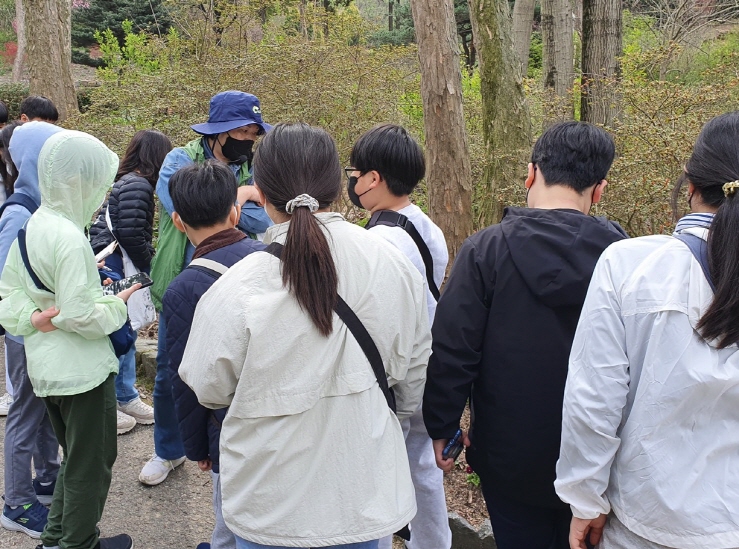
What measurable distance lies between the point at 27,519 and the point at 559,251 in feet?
9.47

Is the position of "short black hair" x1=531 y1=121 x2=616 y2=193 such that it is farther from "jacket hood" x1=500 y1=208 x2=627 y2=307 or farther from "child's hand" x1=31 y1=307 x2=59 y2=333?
"child's hand" x1=31 y1=307 x2=59 y2=333

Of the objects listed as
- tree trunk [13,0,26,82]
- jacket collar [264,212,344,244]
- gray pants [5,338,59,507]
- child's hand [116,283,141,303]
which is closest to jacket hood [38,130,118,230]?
child's hand [116,283,141,303]

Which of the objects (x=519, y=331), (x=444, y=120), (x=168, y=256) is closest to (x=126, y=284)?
(x=168, y=256)

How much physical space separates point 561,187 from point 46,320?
2080 mm

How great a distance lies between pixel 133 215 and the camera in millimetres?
3734

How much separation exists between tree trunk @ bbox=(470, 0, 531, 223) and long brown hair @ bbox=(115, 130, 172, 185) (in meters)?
3.11

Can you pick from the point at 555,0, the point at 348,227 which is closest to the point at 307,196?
the point at 348,227

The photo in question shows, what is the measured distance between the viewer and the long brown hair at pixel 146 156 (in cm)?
389

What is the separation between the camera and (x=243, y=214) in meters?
3.44

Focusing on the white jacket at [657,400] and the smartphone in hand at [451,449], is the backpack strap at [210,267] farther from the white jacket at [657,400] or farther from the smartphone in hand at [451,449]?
the white jacket at [657,400]

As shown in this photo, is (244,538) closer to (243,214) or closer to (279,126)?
(279,126)

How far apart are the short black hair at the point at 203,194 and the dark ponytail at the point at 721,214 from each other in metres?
1.60

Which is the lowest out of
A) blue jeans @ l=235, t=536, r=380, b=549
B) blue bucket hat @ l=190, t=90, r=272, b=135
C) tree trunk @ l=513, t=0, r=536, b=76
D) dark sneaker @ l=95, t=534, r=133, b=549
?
dark sneaker @ l=95, t=534, r=133, b=549

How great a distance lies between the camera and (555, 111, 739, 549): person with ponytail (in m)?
1.51
